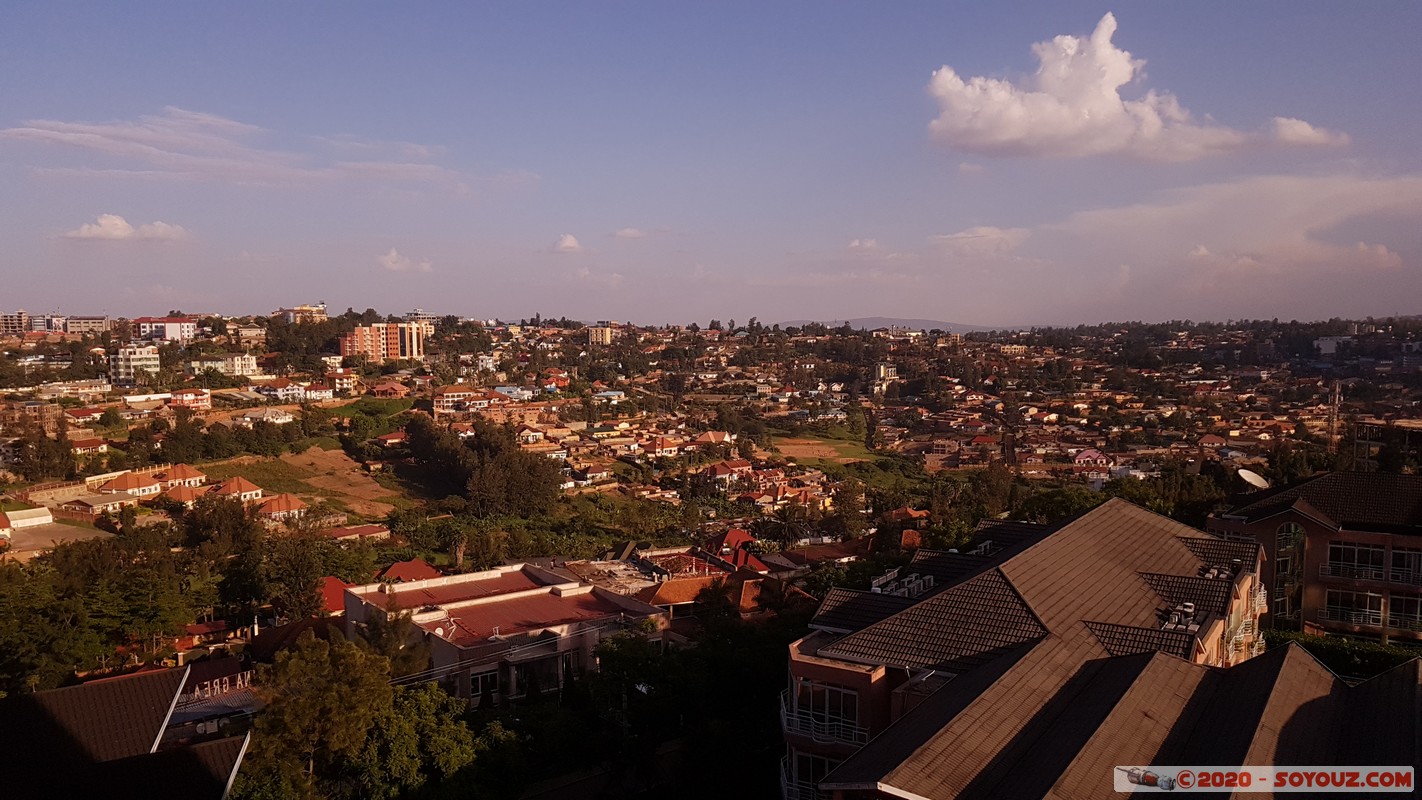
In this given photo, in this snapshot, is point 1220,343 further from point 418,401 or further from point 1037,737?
point 1037,737

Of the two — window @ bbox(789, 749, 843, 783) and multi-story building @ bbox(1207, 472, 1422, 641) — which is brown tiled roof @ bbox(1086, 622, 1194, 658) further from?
multi-story building @ bbox(1207, 472, 1422, 641)

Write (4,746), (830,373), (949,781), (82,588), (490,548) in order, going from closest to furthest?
(949,781) < (4,746) < (82,588) < (490,548) < (830,373)

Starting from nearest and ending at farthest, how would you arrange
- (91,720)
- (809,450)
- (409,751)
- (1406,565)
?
(409,751) → (91,720) → (1406,565) → (809,450)

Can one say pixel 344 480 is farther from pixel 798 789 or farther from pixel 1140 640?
pixel 1140 640

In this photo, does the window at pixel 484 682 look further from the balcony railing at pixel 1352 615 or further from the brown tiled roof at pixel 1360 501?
the balcony railing at pixel 1352 615

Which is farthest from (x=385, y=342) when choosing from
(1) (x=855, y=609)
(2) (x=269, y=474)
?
(1) (x=855, y=609)

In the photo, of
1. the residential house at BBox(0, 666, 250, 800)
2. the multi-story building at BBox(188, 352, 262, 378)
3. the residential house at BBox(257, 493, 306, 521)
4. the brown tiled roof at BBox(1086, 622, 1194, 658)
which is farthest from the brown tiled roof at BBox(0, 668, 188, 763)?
the multi-story building at BBox(188, 352, 262, 378)

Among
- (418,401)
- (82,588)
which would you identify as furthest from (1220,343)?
(82,588)
